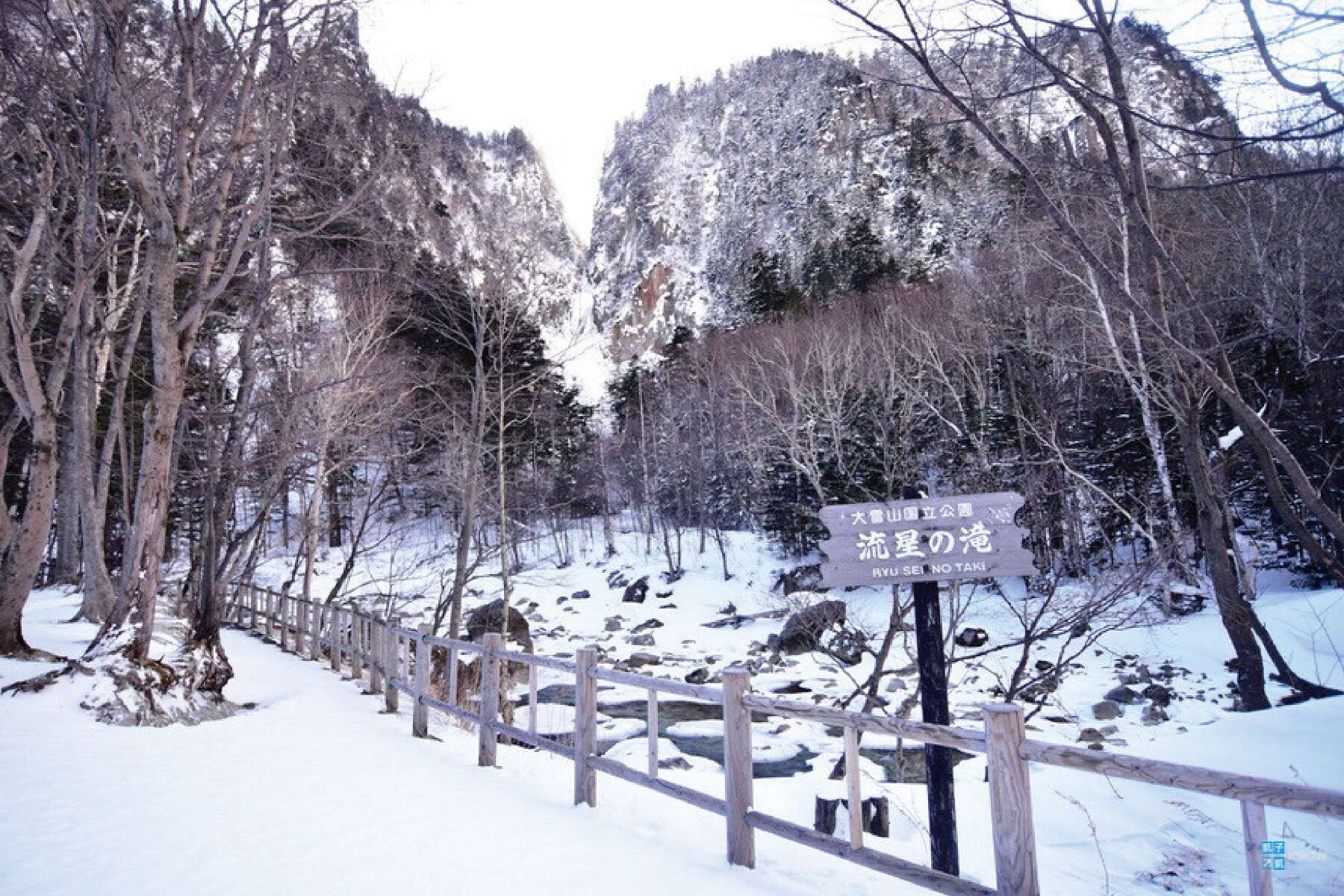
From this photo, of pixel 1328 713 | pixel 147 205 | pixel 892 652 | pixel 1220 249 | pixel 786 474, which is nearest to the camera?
pixel 1328 713

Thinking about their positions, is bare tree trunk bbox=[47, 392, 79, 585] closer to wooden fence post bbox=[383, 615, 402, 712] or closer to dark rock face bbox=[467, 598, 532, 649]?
dark rock face bbox=[467, 598, 532, 649]

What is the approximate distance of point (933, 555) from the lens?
166 inches

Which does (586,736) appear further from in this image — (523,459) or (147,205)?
(523,459)

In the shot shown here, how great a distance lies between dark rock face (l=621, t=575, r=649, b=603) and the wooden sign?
2392 centimetres

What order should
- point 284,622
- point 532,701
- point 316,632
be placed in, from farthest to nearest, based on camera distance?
point 284,622 → point 316,632 → point 532,701

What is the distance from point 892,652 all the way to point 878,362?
10.7 metres

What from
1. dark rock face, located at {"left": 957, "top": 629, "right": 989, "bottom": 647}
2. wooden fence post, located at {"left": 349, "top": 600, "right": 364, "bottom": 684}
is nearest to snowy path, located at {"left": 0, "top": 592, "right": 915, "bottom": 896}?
wooden fence post, located at {"left": 349, "top": 600, "right": 364, "bottom": 684}

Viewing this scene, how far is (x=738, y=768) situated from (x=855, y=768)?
778mm

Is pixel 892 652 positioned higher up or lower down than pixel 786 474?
lower down

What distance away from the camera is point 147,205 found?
7.79 metres

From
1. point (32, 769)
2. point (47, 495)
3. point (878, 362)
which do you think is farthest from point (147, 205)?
point (878, 362)

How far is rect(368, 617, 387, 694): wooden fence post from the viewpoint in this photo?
935cm

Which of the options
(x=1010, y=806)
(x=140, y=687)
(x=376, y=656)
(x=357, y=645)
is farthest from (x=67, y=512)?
(x=1010, y=806)

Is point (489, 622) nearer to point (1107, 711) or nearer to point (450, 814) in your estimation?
point (1107, 711)
